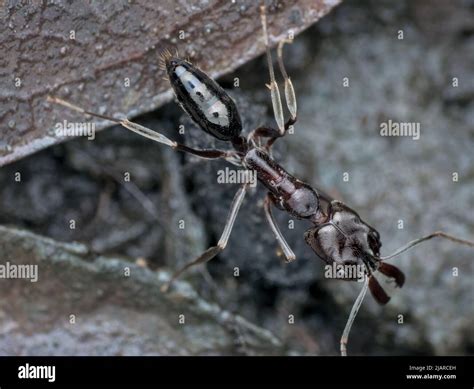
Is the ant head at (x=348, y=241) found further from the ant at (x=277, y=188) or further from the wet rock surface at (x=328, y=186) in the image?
the wet rock surface at (x=328, y=186)

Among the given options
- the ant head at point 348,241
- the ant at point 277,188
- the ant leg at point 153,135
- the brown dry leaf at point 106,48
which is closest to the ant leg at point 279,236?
the ant at point 277,188

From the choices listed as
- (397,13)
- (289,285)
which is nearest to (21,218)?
(289,285)

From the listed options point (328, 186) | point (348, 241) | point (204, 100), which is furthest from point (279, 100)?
point (348, 241)

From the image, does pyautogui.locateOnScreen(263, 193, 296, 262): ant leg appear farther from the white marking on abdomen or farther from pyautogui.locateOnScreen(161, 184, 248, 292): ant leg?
the white marking on abdomen

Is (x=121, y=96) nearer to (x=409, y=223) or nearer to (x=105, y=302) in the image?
(x=105, y=302)

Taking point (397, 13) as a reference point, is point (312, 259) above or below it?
below

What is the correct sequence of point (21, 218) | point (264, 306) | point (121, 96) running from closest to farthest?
point (121, 96), point (21, 218), point (264, 306)

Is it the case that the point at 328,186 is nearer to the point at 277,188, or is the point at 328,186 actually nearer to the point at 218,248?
the point at 277,188
